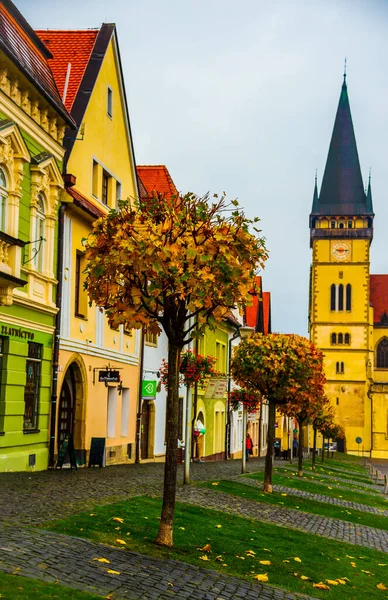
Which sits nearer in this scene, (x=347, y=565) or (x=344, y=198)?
(x=347, y=565)

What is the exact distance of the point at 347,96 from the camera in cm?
11569

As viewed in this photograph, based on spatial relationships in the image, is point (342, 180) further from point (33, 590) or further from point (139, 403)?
point (33, 590)

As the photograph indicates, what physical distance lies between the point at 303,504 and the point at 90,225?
382 inches

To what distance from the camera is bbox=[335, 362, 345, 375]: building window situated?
10700cm

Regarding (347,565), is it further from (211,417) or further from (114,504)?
(211,417)

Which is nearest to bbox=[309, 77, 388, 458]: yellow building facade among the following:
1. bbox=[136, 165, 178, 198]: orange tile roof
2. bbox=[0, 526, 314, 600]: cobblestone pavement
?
bbox=[136, 165, 178, 198]: orange tile roof

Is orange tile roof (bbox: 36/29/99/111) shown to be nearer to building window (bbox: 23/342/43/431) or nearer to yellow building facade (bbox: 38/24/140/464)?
yellow building facade (bbox: 38/24/140/464)

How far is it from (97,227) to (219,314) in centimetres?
197

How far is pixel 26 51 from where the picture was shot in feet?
72.6

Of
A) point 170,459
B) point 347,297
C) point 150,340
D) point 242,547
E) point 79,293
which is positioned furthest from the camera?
point 347,297

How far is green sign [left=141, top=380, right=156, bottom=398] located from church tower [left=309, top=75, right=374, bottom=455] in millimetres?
75135

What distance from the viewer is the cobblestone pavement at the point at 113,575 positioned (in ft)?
29.7

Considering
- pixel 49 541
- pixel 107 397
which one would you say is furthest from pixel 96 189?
pixel 49 541

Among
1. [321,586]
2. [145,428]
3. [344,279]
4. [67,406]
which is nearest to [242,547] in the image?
[321,586]
